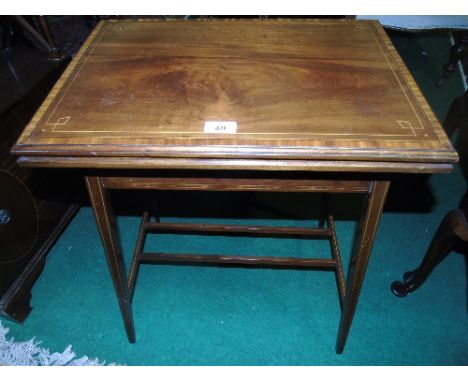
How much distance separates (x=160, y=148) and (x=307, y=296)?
98 centimetres

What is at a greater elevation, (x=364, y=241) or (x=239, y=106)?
(x=239, y=106)

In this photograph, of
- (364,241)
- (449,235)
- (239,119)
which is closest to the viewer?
(239,119)

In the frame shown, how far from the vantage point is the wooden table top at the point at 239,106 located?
0.75 meters

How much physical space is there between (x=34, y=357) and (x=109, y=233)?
2.29 feet

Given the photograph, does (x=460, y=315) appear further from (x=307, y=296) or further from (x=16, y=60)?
(x=16, y=60)

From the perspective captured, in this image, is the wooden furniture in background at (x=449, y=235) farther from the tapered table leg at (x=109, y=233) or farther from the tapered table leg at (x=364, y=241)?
the tapered table leg at (x=109, y=233)

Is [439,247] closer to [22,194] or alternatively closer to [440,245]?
[440,245]

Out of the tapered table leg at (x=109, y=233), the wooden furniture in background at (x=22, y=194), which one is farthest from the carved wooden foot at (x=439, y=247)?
the wooden furniture in background at (x=22, y=194)

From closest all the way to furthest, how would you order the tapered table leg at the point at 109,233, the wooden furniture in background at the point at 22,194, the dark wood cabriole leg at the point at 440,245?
the tapered table leg at the point at 109,233
the dark wood cabriole leg at the point at 440,245
the wooden furniture in background at the point at 22,194

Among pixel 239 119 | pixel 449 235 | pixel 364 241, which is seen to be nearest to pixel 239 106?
pixel 239 119

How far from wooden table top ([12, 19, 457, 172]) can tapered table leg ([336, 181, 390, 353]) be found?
11cm

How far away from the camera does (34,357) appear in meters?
1.32

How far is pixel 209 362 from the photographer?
1310mm

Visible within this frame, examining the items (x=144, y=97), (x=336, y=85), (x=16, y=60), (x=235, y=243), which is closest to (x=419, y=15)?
(x=336, y=85)
